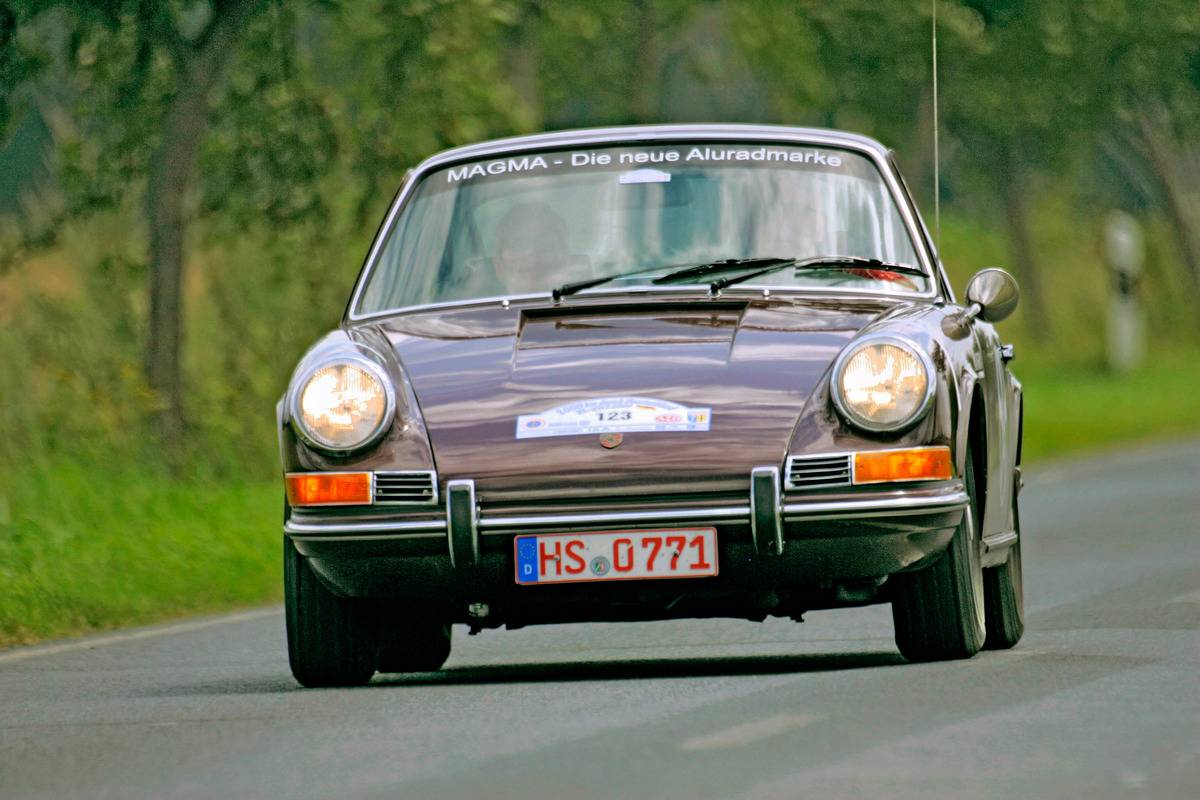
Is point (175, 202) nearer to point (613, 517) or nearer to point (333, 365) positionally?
point (333, 365)

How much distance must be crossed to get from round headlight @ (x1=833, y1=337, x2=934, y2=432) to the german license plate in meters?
0.52

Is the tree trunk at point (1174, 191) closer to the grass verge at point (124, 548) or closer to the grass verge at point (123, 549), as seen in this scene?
the grass verge at point (124, 548)

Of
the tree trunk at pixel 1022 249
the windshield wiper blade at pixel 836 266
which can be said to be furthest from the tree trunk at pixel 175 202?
the tree trunk at pixel 1022 249

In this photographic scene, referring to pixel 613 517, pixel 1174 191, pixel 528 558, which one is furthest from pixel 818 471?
pixel 1174 191

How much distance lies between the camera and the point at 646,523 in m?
8.16

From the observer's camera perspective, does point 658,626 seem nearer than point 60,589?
Yes

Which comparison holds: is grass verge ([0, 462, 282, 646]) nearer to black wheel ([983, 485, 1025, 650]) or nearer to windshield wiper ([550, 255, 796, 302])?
windshield wiper ([550, 255, 796, 302])

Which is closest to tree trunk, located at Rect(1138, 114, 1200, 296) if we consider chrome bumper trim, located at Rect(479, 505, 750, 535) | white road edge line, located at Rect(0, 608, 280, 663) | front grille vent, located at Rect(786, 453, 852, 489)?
white road edge line, located at Rect(0, 608, 280, 663)

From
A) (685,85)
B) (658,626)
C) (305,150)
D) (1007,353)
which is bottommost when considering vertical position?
(658,626)

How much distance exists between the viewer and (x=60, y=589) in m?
12.6

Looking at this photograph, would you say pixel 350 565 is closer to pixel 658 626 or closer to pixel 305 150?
pixel 658 626

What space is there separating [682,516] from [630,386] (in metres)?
0.41

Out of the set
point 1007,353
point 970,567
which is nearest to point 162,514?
point 1007,353

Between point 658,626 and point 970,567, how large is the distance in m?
2.88
